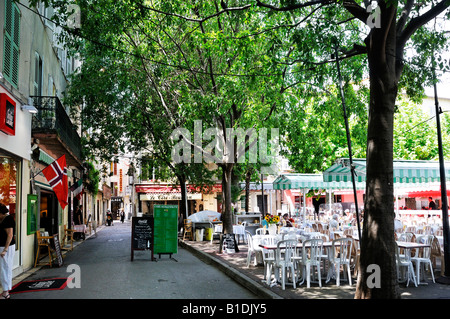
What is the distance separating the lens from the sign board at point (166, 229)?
1546cm

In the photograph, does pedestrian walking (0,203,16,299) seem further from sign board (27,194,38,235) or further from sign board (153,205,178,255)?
sign board (153,205,178,255)

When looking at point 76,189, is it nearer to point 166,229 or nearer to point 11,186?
point 166,229

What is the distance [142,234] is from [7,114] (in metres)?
6.69

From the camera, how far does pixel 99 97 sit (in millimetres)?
21406

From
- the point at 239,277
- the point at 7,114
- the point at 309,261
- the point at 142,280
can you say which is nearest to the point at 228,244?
the point at 239,277

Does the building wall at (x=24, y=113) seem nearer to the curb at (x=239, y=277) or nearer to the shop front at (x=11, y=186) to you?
the shop front at (x=11, y=186)

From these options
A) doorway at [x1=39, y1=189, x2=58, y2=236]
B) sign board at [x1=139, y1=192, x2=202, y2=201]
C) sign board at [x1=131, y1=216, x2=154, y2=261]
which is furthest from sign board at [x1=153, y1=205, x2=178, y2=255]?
sign board at [x1=139, y1=192, x2=202, y2=201]

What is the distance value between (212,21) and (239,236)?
10.7m

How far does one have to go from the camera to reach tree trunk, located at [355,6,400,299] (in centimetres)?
678

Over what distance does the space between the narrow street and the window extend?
552cm

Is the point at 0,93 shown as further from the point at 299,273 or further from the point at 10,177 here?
the point at 299,273

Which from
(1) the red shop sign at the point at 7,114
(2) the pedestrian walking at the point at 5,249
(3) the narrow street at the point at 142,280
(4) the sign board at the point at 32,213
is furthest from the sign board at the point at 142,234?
(2) the pedestrian walking at the point at 5,249
